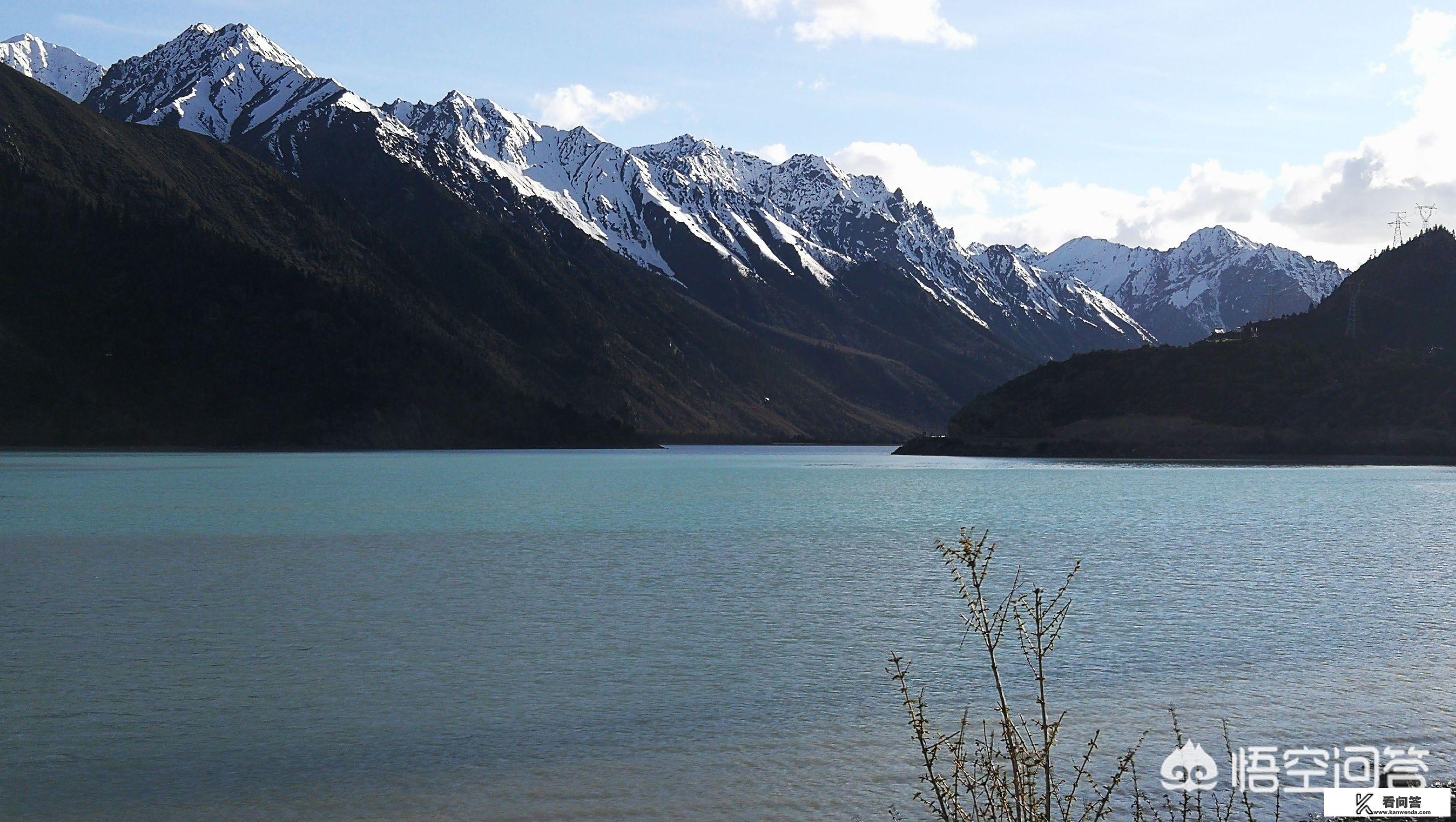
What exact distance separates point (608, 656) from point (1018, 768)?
51.8ft

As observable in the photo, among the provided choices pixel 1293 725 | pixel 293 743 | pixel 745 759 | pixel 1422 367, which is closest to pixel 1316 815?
pixel 1293 725

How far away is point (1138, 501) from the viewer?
86812 millimetres

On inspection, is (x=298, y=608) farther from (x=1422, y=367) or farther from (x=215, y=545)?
(x=1422, y=367)

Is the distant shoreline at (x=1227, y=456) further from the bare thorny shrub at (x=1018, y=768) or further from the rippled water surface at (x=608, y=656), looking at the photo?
the bare thorny shrub at (x=1018, y=768)

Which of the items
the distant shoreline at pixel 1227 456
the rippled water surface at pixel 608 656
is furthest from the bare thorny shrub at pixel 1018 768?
the distant shoreline at pixel 1227 456

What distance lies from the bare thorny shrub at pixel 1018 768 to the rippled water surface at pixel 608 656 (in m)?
0.83

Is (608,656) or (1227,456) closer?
(608,656)

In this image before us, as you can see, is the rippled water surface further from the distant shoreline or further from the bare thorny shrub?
the distant shoreline

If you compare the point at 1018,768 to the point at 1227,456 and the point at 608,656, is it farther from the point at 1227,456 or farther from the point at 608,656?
the point at 1227,456

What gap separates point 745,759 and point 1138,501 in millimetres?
74924

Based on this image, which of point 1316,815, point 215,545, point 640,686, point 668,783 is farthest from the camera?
point 215,545

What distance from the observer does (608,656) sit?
26.4 m

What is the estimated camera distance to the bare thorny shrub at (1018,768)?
11125mm

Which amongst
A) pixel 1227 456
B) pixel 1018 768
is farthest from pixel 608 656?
pixel 1227 456
